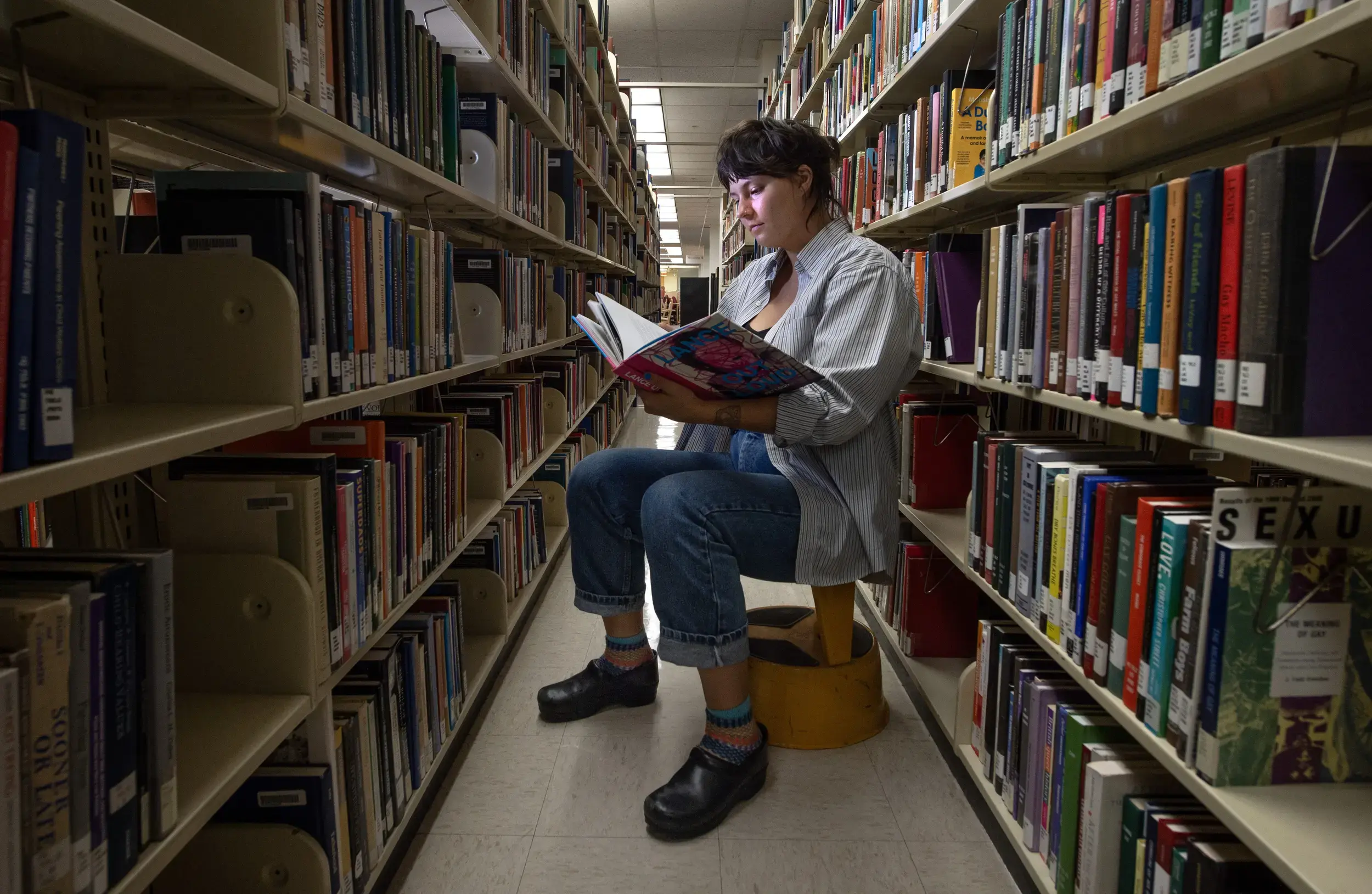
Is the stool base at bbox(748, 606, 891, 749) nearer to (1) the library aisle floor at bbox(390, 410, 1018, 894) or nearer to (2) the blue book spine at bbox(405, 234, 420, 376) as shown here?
(1) the library aisle floor at bbox(390, 410, 1018, 894)

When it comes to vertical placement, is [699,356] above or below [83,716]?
above

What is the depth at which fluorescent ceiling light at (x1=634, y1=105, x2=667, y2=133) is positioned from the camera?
7.58 m

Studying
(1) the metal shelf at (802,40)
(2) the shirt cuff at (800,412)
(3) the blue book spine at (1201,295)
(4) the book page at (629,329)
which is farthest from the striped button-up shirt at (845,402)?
(1) the metal shelf at (802,40)

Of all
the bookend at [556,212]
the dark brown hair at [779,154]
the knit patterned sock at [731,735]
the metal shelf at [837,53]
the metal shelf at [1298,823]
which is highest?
the metal shelf at [837,53]

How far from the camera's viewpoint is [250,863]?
110cm

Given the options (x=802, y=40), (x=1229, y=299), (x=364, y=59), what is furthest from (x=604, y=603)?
(x=802, y=40)

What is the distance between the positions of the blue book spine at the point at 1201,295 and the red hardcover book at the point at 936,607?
1147mm

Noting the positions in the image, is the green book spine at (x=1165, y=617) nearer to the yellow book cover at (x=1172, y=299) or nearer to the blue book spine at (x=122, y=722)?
the yellow book cover at (x=1172, y=299)

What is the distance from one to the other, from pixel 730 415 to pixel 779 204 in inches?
19.7

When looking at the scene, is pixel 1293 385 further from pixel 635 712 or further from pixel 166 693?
pixel 635 712

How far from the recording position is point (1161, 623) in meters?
0.97

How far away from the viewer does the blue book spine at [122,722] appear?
2.39 feet

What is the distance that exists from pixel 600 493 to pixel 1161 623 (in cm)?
113

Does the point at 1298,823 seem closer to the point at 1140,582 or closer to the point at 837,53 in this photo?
the point at 1140,582
